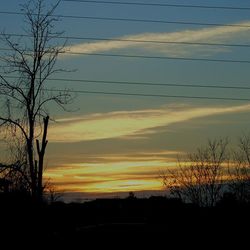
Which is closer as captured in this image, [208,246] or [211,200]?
[208,246]

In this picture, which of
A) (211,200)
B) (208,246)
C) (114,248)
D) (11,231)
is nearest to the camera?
(114,248)

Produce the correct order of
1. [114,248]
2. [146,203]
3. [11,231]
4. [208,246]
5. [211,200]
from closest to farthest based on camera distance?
[114,248]
[208,246]
[11,231]
[146,203]
[211,200]

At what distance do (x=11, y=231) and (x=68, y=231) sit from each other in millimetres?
5664

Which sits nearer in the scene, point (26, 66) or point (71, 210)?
point (26, 66)

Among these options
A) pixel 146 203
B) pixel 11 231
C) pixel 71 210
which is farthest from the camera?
pixel 146 203

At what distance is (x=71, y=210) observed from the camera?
4231cm

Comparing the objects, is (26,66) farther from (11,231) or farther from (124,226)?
(124,226)

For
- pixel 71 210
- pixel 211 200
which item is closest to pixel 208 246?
pixel 71 210

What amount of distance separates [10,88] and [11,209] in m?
12.0

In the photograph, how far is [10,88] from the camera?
3194 cm

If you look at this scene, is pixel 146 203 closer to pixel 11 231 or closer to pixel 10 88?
pixel 10 88

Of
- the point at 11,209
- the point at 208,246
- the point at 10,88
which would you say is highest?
the point at 10,88

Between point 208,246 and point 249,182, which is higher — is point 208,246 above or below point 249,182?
below

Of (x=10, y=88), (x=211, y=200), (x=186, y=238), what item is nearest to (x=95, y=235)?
(x=186, y=238)
